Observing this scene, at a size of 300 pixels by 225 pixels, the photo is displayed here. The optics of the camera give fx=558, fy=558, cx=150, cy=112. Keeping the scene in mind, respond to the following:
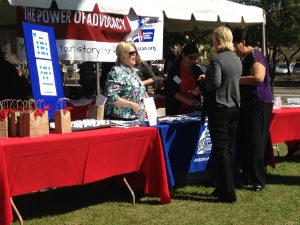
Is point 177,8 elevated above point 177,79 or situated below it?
above

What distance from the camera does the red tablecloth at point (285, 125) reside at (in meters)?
6.27

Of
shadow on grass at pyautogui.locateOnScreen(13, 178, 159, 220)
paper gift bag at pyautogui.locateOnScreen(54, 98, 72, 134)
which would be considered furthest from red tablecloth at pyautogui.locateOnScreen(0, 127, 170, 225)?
shadow on grass at pyautogui.locateOnScreen(13, 178, 159, 220)

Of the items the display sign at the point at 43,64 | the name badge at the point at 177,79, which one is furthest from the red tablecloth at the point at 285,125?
the display sign at the point at 43,64

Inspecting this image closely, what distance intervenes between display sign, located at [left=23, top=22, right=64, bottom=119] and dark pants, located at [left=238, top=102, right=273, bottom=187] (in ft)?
5.87

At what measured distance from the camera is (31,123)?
157 inches

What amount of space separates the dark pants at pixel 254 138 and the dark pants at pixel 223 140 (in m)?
0.37

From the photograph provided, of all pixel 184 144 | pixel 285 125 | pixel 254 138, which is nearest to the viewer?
pixel 184 144

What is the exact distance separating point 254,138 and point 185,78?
95 centimetres

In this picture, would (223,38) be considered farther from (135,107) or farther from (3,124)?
(3,124)

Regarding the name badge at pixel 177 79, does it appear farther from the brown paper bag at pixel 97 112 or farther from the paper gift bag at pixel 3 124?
the paper gift bag at pixel 3 124

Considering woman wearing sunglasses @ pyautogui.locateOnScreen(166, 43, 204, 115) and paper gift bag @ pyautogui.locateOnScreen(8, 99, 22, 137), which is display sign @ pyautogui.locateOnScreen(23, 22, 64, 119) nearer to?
paper gift bag @ pyautogui.locateOnScreen(8, 99, 22, 137)

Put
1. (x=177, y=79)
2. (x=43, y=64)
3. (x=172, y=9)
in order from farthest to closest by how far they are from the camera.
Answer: (x=172, y=9) < (x=177, y=79) < (x=43, y=64)

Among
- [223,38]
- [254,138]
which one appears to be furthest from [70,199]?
[223,38]

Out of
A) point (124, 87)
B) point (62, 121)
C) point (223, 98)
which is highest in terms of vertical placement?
point (124, 87)
